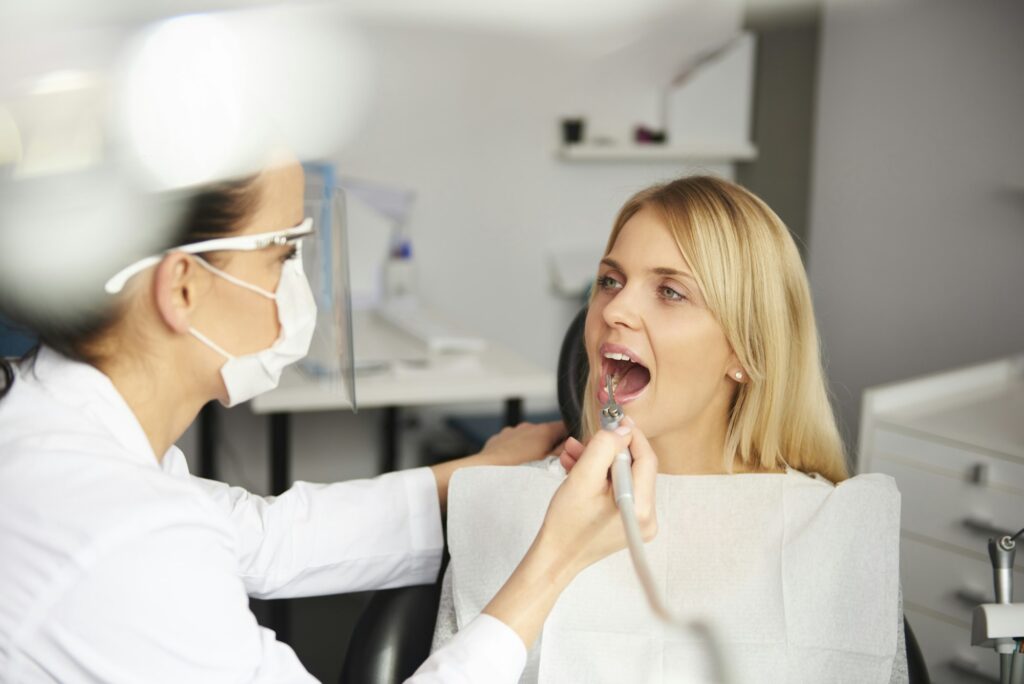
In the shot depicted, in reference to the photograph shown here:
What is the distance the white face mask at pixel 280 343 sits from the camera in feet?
3.28

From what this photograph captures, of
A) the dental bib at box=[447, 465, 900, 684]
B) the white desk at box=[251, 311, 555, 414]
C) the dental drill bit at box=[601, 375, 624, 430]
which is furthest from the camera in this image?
the white desk at box=[251, 311, 555, 414]

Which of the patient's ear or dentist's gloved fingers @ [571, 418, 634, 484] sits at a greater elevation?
dentist's gloved fingers @ [571, 418, 634, 484]

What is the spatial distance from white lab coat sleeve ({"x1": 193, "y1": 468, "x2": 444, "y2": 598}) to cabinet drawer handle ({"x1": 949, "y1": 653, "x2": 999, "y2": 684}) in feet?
3.65

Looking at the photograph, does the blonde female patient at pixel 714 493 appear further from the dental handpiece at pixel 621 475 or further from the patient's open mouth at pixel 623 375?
the dental handpiece at pixel 621 475

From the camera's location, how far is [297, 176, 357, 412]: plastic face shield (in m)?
1.19

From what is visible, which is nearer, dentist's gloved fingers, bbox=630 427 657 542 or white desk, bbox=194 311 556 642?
dentist's gloved fingers, bbox=630 427 657 542

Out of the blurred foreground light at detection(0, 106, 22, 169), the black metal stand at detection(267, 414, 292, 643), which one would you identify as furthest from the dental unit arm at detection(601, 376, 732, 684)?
the black metal stand at detection(267, 414, 292, 643)

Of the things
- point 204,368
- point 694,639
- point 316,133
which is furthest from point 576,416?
point 316,133

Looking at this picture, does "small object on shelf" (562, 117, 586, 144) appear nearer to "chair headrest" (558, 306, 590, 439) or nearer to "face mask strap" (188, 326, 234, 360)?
"chair headrest" (558, 306, 590, 439)

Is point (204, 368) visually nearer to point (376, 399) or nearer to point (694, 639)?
point (694, 639)

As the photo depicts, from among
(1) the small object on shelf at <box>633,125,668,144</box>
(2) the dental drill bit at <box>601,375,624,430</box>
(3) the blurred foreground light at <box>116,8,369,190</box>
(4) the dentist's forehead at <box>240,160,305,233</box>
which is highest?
(3) the blurred foreground light at <box>116,8,369,190</box>

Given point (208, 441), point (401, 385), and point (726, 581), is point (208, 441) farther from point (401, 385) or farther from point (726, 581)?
point (726, 581)

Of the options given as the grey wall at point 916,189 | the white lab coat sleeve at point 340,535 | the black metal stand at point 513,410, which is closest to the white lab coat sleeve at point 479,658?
the white lab coat sleeve at point 340,535

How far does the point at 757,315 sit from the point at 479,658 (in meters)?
0.56
